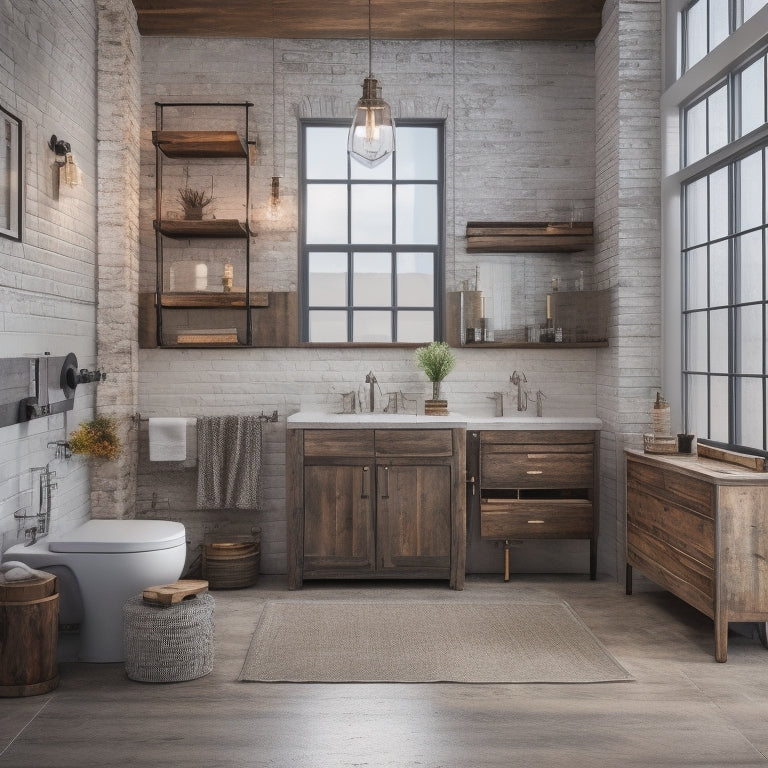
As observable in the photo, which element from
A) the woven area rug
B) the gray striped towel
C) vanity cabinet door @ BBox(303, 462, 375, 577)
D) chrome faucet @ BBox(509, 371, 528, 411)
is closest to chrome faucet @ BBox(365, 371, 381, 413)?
vanity cabinet door @ BBox(303, 462, 375, 577)

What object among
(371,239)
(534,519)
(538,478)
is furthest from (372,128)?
(534,519)

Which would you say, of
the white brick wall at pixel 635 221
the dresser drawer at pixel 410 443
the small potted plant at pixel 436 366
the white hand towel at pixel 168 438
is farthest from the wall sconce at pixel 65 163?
the white brick wall at pixel 635 221

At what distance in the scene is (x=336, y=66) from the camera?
5.49 metres

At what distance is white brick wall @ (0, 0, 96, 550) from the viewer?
12.2ft

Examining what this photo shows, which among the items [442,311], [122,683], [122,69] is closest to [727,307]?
[442,311]

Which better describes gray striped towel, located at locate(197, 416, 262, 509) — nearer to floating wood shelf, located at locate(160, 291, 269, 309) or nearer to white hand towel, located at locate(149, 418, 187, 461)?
white hand towel, located at locate(149, 418, 187, 461)

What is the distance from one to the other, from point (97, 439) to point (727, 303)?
11.5 ft

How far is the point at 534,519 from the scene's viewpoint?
5066mm

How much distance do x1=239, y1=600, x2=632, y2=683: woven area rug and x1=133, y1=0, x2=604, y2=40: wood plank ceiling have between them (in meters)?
3.64

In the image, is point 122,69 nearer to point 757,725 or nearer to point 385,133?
point 385,133

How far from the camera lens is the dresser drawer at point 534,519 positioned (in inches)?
199

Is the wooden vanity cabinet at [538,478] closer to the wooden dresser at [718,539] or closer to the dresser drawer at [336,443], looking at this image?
the dresser drawer at [336,443]

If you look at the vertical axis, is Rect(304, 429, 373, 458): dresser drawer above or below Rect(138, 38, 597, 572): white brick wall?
below

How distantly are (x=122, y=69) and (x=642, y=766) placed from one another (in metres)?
4.64
